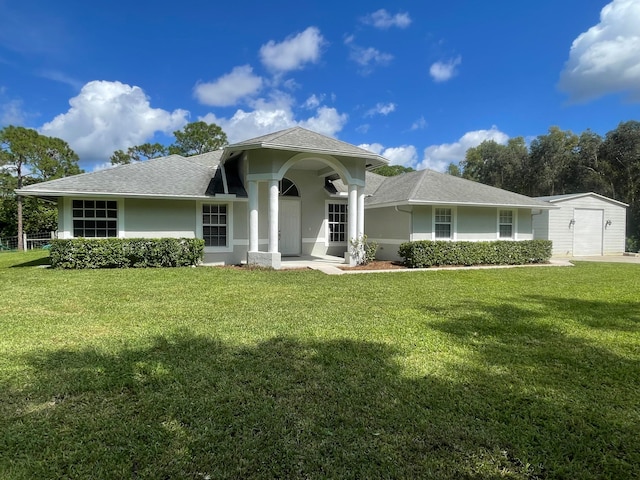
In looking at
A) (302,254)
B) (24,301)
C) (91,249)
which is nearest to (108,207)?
(91,249)

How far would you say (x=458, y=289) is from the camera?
8953 millimetres

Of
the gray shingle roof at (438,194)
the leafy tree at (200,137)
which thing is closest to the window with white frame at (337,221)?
the gray shingle roof at (438,194)

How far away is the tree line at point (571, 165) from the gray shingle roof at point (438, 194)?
16.0 m

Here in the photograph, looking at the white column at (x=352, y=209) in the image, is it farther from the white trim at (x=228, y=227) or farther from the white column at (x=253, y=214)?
the white trim at (x=228, y=227)

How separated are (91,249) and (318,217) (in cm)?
902

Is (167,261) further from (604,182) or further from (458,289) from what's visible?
(604,182)

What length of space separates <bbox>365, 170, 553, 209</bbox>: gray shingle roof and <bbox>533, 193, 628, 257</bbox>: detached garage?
2.64 metres

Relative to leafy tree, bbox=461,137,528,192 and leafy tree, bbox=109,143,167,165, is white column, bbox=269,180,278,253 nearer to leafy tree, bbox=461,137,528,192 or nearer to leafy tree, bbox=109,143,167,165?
leafy tree, bbox=461,137,528,192

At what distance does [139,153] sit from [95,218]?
132 feet

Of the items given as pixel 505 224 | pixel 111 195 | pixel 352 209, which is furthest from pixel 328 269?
pixel 505 224

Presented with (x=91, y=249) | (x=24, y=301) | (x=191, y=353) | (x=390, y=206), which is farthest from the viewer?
(x=390, y=206)

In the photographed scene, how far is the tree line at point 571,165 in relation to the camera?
2866cm

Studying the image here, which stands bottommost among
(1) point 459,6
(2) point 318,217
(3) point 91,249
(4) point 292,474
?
(4) point 292,474

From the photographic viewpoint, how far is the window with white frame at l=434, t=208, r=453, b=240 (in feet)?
52.0
